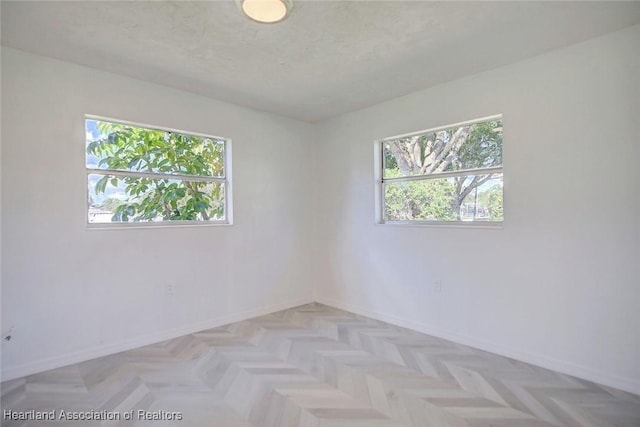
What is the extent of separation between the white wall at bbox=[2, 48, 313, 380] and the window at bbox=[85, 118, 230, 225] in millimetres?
120

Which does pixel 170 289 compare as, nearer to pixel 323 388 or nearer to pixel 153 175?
pixel 153 175

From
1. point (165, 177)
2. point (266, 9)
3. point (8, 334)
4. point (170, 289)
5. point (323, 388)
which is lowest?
point (323, 388)

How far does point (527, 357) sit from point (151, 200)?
3602mm

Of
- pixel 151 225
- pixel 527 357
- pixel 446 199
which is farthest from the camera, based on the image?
pixel 446 199

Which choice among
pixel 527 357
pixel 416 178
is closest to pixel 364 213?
pixel 416 178

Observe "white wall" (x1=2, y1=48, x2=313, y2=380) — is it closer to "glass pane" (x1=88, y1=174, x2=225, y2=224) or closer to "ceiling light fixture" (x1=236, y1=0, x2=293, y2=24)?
"glass pane" (x1=88, y1=174, x2=225, y2=224)

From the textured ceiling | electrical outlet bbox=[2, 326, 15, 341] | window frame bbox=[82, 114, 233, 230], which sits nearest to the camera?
the textured ceiling

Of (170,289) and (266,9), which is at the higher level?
(266,9)

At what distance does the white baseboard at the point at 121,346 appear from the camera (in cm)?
248

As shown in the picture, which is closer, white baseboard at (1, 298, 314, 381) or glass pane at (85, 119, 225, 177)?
white baseboard at (1, 298, 314, 381)

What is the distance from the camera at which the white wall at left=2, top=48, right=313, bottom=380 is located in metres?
2.49

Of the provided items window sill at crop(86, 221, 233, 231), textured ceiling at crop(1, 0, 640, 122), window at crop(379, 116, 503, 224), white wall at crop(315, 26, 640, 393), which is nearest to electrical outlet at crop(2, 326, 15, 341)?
window sill at crop(86, 221, 233, 231)

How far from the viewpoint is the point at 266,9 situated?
1.98 metres

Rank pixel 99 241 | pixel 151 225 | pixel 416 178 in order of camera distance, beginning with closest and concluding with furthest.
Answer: pixel 99 241 < pixel 151 225 < pixel 416 178
